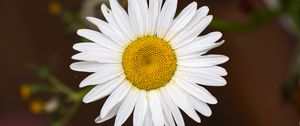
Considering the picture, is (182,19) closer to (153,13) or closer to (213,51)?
(153,13)

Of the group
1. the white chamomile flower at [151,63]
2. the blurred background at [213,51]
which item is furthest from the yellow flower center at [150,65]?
the blurred background at [213,51]

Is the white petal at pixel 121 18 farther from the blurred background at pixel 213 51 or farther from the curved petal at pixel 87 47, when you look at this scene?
the blurred background at pixel 213 51

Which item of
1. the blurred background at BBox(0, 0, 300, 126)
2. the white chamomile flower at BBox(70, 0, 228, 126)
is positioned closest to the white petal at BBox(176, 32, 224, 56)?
the white chamomile flower at BBox(70, 0, 228, 126)

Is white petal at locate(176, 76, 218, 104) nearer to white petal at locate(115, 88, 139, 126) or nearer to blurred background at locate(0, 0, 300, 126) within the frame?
white petal at locate(115, 88, 139, 126)

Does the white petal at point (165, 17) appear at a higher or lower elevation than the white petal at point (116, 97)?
higher

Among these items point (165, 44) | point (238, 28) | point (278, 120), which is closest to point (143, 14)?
point (165, 44)

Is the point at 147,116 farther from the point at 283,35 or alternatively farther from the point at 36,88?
the point at 283,35

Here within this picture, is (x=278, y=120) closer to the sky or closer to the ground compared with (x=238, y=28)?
closer to the ground
